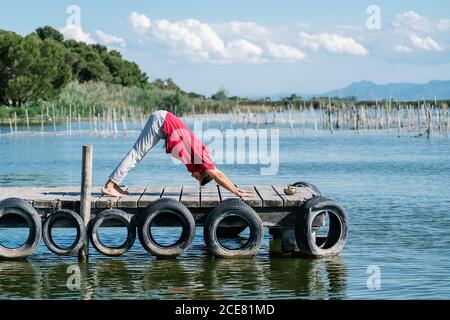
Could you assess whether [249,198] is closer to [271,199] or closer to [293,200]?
[271,199]

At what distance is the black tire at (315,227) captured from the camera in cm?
1440

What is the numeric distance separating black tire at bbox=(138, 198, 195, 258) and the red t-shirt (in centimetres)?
94

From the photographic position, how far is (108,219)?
1444 centimetres

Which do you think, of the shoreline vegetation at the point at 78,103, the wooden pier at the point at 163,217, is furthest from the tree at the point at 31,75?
the wooden pier at the point at 163,217

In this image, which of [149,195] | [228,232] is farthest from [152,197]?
[228,232]

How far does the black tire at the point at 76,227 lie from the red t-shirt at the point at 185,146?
183 cm

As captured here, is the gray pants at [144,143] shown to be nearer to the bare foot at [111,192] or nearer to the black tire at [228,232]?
the bare foot at [111,192]

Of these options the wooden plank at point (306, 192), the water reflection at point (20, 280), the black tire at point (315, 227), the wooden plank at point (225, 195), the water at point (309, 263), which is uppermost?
the wooden plank at point (225, 195)

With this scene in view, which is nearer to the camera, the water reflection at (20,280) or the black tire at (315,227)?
the water reflection at (20,280)

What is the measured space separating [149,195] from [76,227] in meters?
1.40

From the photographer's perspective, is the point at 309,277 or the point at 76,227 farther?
the point at 76,227

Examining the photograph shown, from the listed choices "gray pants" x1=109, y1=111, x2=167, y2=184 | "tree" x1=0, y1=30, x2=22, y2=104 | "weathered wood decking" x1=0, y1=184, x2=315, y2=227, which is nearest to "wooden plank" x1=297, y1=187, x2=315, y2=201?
"weathered wood decking" x1=0, y1=184, x2=315, y2=227

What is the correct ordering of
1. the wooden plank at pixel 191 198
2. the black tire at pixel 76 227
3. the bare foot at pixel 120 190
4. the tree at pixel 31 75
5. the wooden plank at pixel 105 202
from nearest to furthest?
the black tire at pixel 76 227 → the wooden plank at pixel 105 202 → the wooden plank at pixel 191 198 → the bare foot at pixel 120 190 → the tree at pixel 31 75
